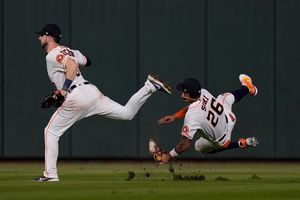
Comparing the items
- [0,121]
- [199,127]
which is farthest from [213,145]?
[0,121]

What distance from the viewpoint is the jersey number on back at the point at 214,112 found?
12.4 meters

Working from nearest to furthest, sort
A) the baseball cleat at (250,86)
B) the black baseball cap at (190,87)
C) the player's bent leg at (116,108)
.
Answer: the player's bent leg at (116,108) < the black baseball cap at (190,87) < the baseball cleat at (250,86)

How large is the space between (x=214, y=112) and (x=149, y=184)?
193 centimetres

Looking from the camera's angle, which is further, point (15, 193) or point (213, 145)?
point (213, 145)

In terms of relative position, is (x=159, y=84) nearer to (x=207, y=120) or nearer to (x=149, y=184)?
(x=207, y=120)

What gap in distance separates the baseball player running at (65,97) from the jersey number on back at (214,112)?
1143 mm

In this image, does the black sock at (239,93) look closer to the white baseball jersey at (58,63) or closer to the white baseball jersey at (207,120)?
the white baseball jersey at (207,120)

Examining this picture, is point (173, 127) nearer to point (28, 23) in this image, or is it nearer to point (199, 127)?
point (28, 23)

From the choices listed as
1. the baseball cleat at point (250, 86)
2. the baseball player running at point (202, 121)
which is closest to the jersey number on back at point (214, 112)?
the baseball player running at point (202, 121)

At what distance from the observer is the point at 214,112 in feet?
40.8

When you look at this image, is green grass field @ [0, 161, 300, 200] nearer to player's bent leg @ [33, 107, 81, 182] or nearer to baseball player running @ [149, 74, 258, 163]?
player's bent leg @ [33, 107, 81, 182]

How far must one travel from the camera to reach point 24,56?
16266mm

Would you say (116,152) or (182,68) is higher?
(182,68)

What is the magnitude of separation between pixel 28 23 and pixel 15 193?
7043mm
